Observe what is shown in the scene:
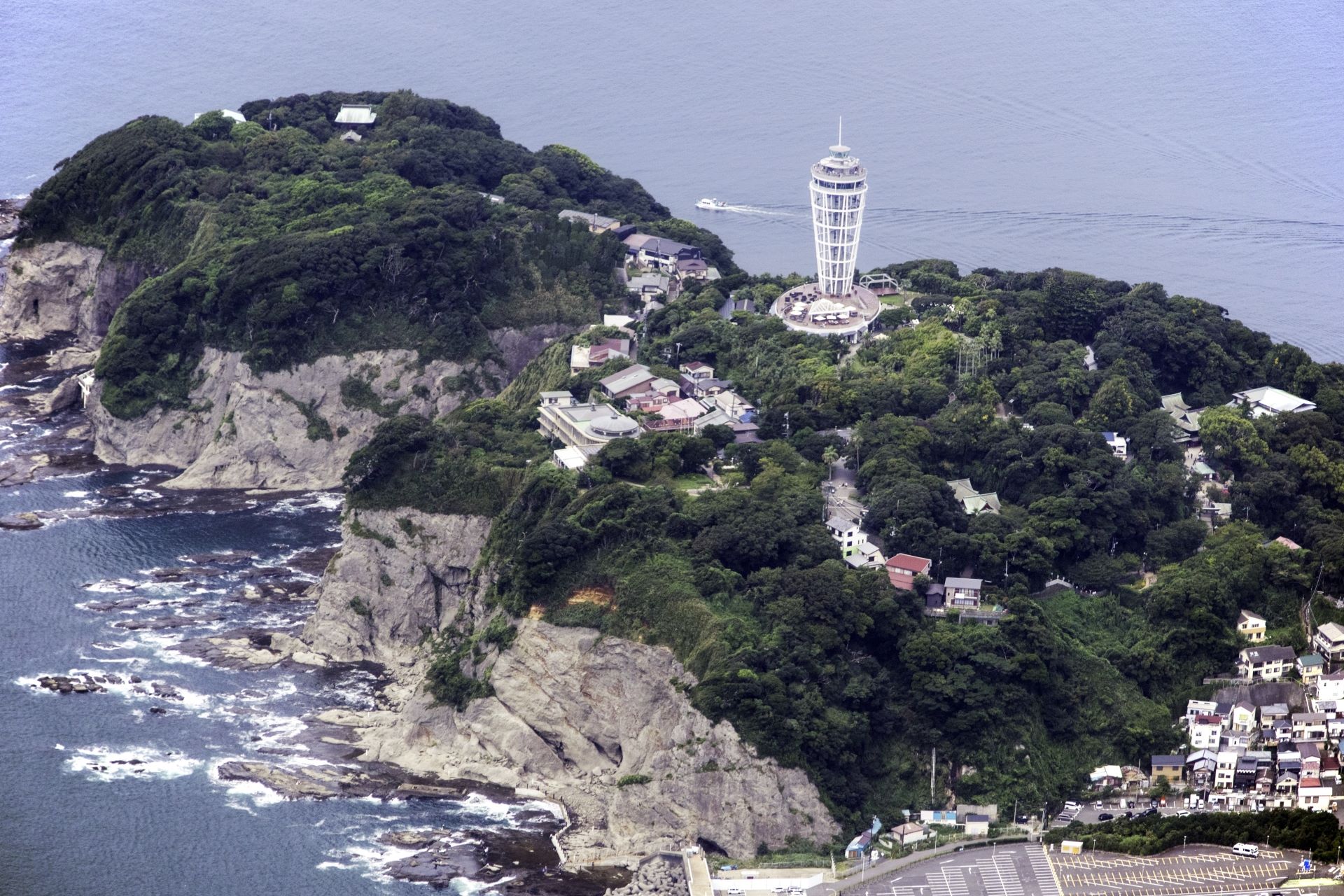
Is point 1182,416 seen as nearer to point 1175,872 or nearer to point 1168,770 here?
point 1168,770

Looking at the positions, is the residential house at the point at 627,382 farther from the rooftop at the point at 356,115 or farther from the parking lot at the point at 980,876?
the rooftop at the point at 356,115

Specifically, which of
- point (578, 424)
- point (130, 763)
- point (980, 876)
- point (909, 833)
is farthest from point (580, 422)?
point (980, 876)

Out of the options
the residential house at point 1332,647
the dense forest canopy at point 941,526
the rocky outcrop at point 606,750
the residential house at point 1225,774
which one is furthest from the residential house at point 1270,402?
the rocky outcrop at point 606,750

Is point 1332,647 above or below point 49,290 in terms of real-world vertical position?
below

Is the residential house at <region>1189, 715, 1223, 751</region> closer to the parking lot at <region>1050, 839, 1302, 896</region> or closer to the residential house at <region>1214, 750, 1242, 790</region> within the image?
the residential house at <region>1214, 750, 1242, 790</region>

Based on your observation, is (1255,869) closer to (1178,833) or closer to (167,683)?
(1178,833)

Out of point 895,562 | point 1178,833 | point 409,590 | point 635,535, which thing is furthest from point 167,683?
point 1178,833
